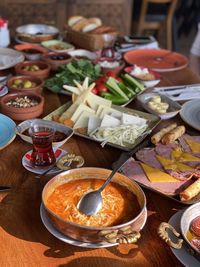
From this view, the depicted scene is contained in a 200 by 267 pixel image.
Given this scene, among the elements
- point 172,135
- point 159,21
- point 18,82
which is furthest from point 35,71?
point 159,21

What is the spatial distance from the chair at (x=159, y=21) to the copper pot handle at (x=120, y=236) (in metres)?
3.48

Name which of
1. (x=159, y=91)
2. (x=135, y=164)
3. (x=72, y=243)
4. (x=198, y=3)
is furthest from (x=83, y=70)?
(x=198, y=3)

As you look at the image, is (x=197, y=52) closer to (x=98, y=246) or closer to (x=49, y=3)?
(x=49, y=3)

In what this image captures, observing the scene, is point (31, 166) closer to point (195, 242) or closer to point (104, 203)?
point (104, 203)

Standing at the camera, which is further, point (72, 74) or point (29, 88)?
point (72, 74)

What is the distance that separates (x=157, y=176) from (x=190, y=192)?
4.6 inches

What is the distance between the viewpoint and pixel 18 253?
0.91 m

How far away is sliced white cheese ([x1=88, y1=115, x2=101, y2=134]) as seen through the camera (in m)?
1.41

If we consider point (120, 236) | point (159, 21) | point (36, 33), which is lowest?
point (159, 21)

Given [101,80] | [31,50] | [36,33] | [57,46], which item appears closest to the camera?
[101,80]

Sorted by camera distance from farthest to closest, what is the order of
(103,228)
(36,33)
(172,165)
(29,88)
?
(36,33)
(29,88)
(172,165)
(103,228)

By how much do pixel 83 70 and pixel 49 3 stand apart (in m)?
2.12

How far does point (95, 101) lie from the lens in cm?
157

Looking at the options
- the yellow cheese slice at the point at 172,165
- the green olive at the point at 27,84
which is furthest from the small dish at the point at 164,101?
the green olive at the point at 27,84
